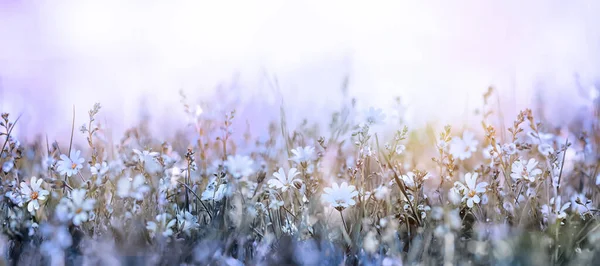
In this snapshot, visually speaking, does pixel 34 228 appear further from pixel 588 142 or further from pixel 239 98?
pixel 588 142

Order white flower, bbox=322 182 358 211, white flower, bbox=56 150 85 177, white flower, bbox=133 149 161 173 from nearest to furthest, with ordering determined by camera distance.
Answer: white flower, bbox=322 182 358 211, white flower, bbox=133 149 161 173, white flower, bbox=56 150 85 177

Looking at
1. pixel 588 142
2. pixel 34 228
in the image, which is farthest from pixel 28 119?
pixel 588 142

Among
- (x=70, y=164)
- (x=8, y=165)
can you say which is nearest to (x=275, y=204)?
(x=70, y=164)

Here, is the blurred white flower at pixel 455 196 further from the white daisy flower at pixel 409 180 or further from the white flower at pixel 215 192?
the white flower at pixel 215 192

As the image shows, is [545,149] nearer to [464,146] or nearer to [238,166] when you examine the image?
[464,146]

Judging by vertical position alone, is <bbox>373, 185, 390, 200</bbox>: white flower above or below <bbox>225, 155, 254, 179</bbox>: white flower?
below

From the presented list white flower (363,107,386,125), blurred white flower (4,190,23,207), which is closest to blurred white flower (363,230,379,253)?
white flower (363,107,386,125)

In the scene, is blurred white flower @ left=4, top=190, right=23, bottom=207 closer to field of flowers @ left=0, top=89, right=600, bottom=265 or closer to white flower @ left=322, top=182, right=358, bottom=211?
field of flowers @ left=0, top=89, right=600, bottom=265

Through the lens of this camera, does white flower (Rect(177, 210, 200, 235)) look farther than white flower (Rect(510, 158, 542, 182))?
No
